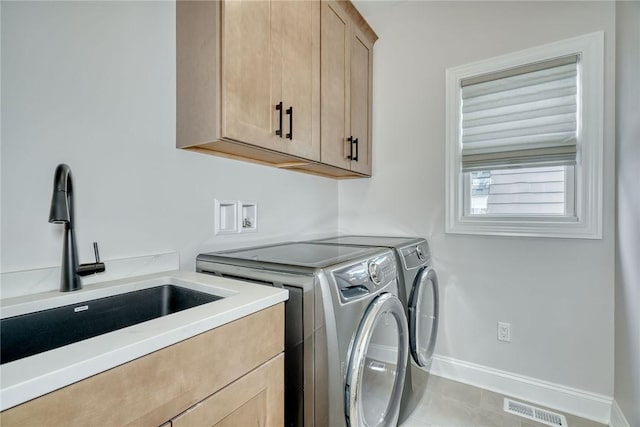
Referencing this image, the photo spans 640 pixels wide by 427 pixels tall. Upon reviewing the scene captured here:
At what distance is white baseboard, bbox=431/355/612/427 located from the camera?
161 centimetres

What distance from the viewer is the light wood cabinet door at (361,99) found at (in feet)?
6.64

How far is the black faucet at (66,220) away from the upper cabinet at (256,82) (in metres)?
0.47

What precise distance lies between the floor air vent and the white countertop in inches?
66.2

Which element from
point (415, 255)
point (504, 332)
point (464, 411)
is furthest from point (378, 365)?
point (504, 332)

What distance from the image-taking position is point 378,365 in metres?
1.22

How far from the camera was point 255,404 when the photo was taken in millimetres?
812

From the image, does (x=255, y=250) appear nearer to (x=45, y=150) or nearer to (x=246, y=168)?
(x=246, y=168)

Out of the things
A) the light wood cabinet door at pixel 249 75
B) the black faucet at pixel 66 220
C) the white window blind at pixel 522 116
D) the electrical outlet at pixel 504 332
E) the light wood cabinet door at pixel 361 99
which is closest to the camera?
the black faucet at pixel 66 220

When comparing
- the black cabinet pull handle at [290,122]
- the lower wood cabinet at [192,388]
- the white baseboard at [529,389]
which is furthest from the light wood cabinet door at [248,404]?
the white baseboard at [529,389]

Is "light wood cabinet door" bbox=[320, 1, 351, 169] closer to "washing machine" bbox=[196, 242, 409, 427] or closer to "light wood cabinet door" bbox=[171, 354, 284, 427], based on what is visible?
"washing machine" bbox=[196, 242, 409, 427]

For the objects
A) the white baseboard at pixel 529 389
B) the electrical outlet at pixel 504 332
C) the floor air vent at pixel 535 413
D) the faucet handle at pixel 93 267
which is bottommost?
the floor air vent at pixel 535 413

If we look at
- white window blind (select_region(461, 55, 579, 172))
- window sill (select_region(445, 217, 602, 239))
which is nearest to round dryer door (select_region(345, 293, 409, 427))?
window sill (select_region(445, 217, 602, 239))

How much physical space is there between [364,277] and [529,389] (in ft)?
4.90

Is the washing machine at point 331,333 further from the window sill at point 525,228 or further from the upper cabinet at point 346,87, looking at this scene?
the window sill at point 525,228
